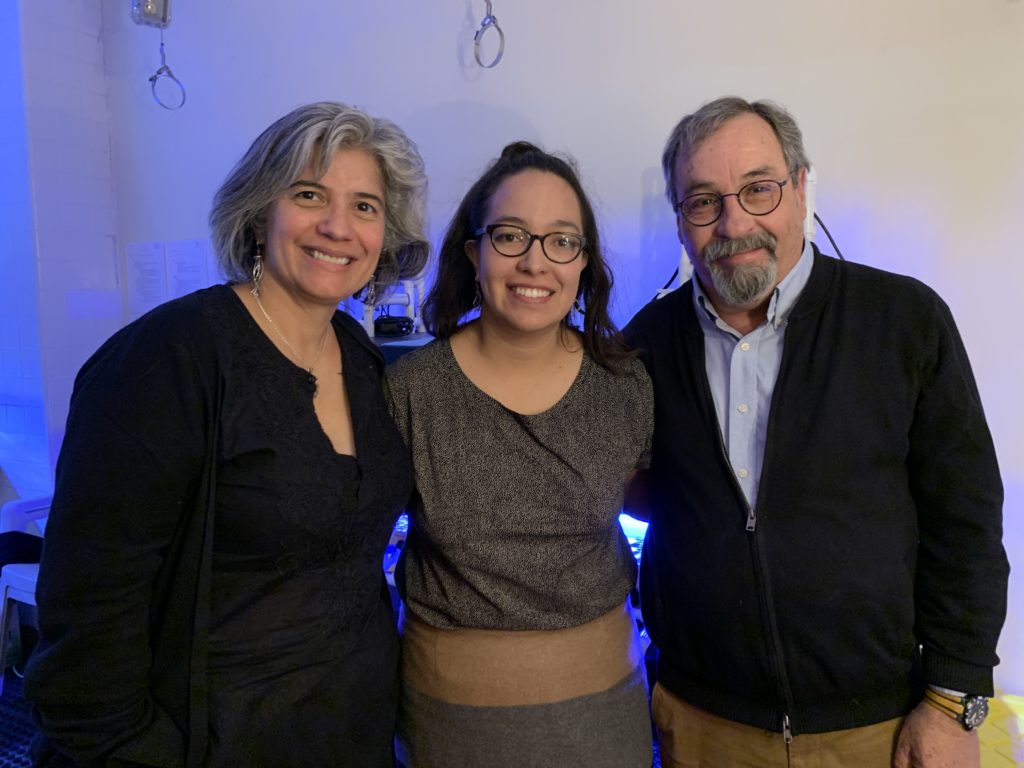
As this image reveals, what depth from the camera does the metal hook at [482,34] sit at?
235 centimetres

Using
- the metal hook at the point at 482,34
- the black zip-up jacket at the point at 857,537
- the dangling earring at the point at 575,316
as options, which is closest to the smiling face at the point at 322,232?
the dangling earring at the point at 575,316

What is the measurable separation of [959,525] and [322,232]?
1.24 metres

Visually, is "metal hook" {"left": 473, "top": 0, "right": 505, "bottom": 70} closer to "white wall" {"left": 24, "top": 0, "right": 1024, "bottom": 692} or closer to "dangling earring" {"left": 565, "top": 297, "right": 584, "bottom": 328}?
"white wall" {"left": 24, "top": 0, "right": 1024, "bottom": 692}

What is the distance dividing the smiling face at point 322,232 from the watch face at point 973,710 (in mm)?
1304

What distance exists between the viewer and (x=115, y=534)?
913mm

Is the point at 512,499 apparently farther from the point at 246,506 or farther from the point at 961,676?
the point at 961,676

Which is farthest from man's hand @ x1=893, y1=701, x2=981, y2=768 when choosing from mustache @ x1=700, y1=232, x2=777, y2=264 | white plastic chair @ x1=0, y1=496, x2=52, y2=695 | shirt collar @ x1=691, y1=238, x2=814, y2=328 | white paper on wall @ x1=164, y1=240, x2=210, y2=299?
white paper on wall @ x1=164, y1=240, x2=210, y2=299

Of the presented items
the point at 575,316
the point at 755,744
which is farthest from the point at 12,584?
the point at 755,744

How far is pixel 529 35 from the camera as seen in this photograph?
7.73ft

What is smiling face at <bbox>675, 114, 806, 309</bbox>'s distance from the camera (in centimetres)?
127

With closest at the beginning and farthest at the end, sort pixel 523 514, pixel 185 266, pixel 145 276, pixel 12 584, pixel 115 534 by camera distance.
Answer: pixel 115 534 < pixel 523 514 < pixel 12 584 < pixel 185 266 < pixel 145 276

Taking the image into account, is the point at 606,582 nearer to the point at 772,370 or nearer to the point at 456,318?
the point at 772,370

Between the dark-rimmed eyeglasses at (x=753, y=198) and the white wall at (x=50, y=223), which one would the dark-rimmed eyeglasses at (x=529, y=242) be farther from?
the white wall at (x=50, y=223)

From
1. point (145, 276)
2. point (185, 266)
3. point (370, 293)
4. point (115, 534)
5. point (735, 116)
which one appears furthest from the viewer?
point (145, 276)
